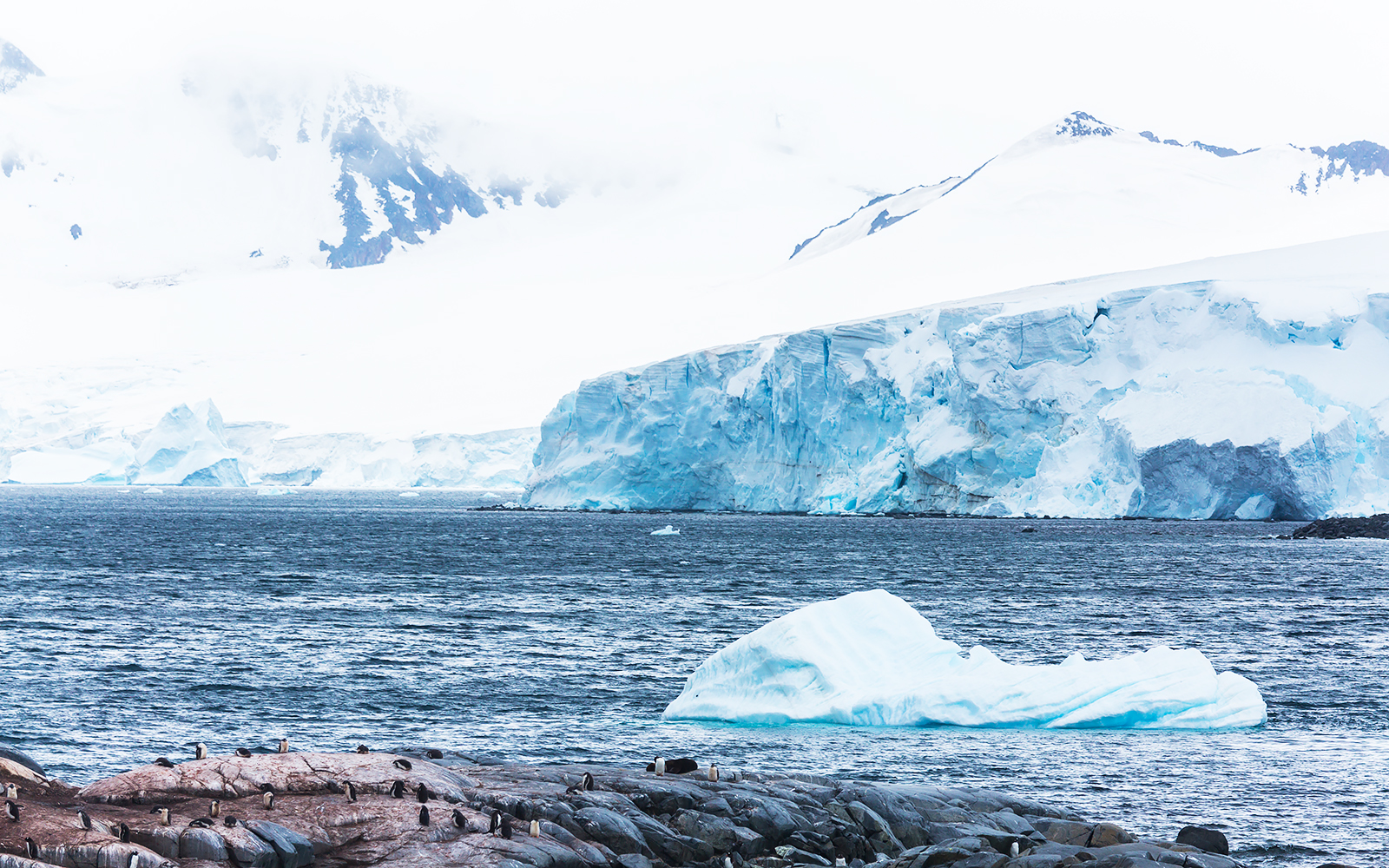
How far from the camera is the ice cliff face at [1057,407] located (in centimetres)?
5709

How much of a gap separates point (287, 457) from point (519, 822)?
130024mm

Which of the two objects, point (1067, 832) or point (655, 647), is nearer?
point (1067, 832)

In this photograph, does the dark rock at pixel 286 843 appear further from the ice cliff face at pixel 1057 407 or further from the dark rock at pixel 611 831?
the ice cliff face at pixel 1057 407

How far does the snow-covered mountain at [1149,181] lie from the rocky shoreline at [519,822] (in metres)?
124

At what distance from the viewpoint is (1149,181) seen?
13825 cm

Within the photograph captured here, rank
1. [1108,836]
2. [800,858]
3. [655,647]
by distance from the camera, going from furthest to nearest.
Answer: [655,647] → [1108,836] → [800,858]

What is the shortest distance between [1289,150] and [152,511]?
380 feet

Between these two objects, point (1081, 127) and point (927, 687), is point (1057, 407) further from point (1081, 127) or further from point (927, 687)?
point (1081, 127)

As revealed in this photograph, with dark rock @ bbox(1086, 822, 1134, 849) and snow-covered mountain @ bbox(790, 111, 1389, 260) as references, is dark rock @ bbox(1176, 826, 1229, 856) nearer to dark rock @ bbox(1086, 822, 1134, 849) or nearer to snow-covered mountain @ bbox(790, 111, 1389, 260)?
dark rock @ bbox(1086, 822, 1134, 849)

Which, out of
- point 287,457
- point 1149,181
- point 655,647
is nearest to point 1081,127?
point 1149,181

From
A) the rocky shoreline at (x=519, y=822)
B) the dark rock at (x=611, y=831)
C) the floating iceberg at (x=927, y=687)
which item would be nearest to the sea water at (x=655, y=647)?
the floating iceberg at (x=927, y=687)

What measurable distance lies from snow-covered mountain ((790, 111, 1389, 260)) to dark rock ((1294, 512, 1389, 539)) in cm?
7373

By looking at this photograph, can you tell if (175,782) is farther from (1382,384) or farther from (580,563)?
(1382,384)

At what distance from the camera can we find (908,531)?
211ft
